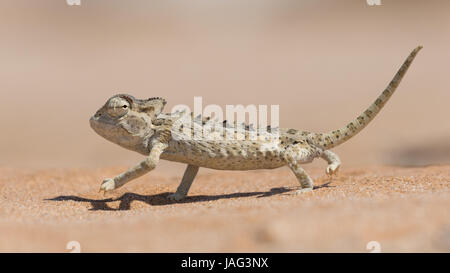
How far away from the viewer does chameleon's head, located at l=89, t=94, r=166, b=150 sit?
4793mm

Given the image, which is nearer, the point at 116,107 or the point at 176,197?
the point at 116,107

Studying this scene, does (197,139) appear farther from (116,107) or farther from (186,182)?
(116,107)

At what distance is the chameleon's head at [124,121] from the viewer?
4.79 meters

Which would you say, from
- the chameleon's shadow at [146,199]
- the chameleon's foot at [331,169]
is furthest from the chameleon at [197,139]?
the chameleon's shadow at [146,199]

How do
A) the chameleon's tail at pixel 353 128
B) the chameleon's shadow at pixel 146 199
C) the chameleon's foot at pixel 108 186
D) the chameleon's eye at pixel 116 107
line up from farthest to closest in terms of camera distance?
the chameleon's tail at pixel 353 128, the chameleon's shadow at pixel 146 199, the chameleon's eye at pixel 116 107, the chameleon's foot at pixel 108 186

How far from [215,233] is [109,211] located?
6.39 ft

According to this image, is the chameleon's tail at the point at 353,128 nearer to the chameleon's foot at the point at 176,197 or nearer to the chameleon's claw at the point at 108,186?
the chameleon's foot at the point at 176,197

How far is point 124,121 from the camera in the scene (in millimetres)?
4809

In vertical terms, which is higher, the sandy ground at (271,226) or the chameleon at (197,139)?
the chameleon at (197,139)

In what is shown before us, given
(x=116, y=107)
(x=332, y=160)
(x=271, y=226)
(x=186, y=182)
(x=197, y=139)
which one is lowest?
(x=271, y=226)

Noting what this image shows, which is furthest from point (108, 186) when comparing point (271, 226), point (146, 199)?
point (271, 226)

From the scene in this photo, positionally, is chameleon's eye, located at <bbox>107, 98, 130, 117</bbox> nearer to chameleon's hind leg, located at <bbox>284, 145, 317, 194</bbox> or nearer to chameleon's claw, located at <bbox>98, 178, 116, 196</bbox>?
chameleon's claw, located at <bbox>98, 178, 116, 196</bbox>

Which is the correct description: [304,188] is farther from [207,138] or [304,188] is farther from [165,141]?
[165,141]

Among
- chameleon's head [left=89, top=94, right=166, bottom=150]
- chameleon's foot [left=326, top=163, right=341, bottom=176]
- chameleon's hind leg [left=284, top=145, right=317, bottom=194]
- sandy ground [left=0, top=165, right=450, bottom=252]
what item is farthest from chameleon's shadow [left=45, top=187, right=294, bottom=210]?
chameleon's head [left=89, top=94, right=166, bottom=150]
